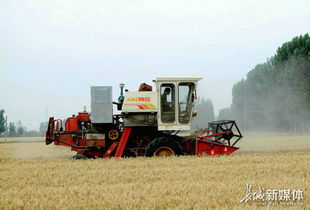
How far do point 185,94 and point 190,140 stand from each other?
1.55 meters

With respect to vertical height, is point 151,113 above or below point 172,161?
above

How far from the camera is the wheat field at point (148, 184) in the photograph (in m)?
5.60

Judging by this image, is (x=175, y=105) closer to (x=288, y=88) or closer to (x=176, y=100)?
(x=176, y=100)

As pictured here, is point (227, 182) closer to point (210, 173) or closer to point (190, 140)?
point (210, 173)

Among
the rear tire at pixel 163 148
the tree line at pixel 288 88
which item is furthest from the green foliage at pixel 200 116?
the tree line at pixel 288 88

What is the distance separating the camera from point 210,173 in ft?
27.1

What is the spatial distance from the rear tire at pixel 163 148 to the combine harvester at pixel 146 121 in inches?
1.3

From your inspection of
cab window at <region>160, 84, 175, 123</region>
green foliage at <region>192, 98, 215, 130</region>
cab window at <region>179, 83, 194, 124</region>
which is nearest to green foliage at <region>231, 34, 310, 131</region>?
green foliage at <region>192, 98, 215, 130</region>

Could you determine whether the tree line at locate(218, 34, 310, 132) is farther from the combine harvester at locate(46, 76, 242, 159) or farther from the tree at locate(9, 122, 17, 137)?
the tree at locate(9, 122, 17, 137)

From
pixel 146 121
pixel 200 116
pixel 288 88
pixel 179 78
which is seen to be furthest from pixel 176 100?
pixel 288 88

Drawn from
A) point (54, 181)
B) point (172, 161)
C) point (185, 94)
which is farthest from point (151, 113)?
point (54, 181)

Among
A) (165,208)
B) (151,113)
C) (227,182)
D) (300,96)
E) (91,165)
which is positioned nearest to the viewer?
(165,208)

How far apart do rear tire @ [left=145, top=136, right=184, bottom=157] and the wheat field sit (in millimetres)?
974

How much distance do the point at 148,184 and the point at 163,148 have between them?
478cm
